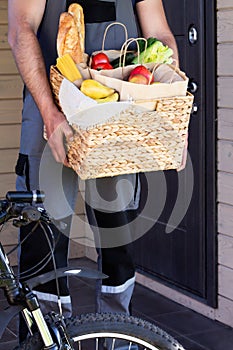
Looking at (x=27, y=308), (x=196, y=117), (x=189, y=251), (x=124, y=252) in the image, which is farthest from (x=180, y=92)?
(x=189, y=251)

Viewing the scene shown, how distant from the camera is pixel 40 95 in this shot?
2.76 m

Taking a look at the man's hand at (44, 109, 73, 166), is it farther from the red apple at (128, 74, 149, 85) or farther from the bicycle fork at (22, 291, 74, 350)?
the bicycle fork at (22, 291, 74, 350)

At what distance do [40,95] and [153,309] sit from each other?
67.1 inches

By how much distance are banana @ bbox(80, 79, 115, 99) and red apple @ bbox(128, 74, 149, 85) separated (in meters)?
0.08

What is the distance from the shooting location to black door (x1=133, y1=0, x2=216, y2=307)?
3809 millimetres

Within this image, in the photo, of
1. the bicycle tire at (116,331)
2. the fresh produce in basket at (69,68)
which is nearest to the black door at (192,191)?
the fresh produce in basket at (69,68)

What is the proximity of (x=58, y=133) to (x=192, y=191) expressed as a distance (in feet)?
4.64

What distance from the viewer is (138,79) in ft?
8.52

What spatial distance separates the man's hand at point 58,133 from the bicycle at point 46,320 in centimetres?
59

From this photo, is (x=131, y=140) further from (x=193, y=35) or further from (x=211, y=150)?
(x=193, y=35)

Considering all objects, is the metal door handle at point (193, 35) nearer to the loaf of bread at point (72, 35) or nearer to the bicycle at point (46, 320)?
the loaf of bread at point (72, 35)

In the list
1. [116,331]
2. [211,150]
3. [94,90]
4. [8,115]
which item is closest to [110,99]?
[94,90]

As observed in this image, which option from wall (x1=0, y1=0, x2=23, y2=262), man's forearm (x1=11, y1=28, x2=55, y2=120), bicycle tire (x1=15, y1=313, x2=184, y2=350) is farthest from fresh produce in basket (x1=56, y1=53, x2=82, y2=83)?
wall (x1=0, y1=0, x2=23, y2=262)

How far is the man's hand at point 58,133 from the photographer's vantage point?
268 centimetres
